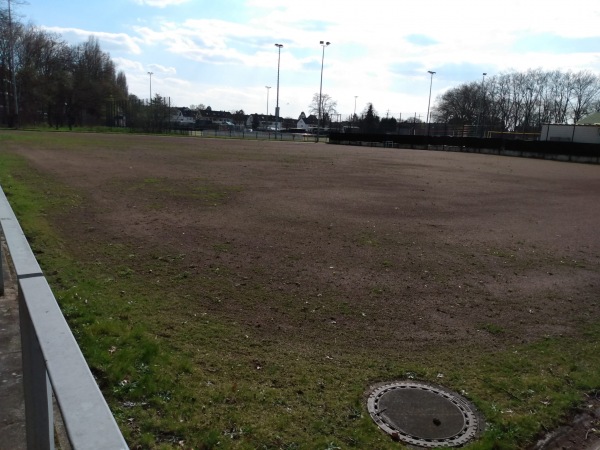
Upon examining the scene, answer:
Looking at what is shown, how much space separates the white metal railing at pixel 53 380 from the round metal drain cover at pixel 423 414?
2.35 meters

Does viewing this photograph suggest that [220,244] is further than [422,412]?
Yes

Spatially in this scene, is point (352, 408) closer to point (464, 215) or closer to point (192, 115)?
point (464, 215)

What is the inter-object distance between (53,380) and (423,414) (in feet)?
9.99

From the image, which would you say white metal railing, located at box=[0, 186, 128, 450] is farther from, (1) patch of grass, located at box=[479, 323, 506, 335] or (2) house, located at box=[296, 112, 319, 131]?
(2) house, located at box=[296, 112, 319, 131]

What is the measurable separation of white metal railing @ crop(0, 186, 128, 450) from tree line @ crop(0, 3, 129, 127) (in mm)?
71753

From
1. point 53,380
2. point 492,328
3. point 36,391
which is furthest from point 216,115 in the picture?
point 53,380

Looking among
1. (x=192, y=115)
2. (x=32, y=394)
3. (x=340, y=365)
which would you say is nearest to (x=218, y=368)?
(x=340, y=365)

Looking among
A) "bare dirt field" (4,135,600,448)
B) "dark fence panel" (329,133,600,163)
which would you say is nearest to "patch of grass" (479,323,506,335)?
"bare dirt field" (4,135,600,448)

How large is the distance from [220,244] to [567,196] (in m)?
15.9

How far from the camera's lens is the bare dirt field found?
18.3 ft

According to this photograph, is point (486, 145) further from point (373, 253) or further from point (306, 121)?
point (306, 121)

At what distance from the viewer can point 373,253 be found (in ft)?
28.5

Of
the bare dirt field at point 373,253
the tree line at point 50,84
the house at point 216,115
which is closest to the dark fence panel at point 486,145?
the bare dirt field at point 373,253

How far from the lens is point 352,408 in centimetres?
378
